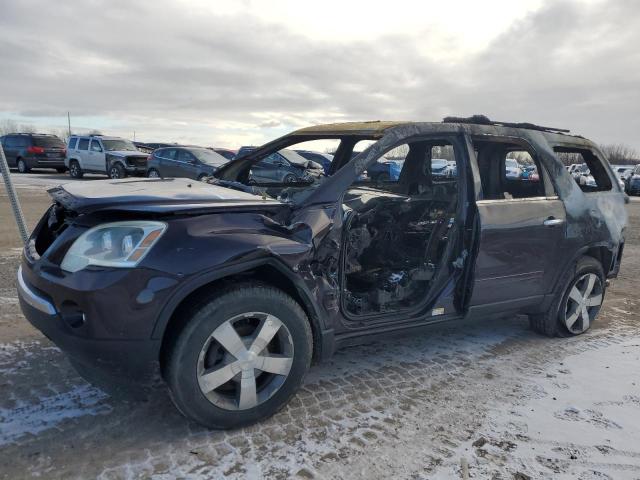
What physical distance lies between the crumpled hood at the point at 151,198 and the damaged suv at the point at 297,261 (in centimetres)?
1

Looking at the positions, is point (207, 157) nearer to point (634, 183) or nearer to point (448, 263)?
point (448, 263)

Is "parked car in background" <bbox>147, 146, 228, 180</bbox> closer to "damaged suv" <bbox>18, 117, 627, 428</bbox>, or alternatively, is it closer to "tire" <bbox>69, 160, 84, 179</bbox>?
"tire" <bbox>69, 160, 84, 179</bbox>

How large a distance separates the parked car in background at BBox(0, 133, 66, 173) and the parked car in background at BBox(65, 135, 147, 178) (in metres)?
1.41

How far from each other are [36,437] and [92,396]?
45cm

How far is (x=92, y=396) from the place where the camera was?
304 cm

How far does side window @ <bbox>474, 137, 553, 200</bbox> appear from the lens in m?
4.13

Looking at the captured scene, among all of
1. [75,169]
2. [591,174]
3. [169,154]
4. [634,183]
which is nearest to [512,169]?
[591,174]

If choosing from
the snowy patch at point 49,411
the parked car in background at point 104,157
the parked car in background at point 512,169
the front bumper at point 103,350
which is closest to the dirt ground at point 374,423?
the snowy patch at point 49,411

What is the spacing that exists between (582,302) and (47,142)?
23.8 metres

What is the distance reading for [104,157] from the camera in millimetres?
20031

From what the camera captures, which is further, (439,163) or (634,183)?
(634,183)

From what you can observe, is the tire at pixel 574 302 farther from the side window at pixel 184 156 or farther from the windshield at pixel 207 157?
the side window at pixel 184 156

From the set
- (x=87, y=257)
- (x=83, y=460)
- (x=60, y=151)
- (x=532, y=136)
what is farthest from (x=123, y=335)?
(x=60, y=151)

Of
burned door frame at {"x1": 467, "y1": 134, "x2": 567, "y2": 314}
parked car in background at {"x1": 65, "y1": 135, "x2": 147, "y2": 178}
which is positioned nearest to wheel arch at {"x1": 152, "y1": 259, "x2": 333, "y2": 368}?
burned door frame at {"x1": 467, "y1": 134, "x2": 567, "y2": 314}
